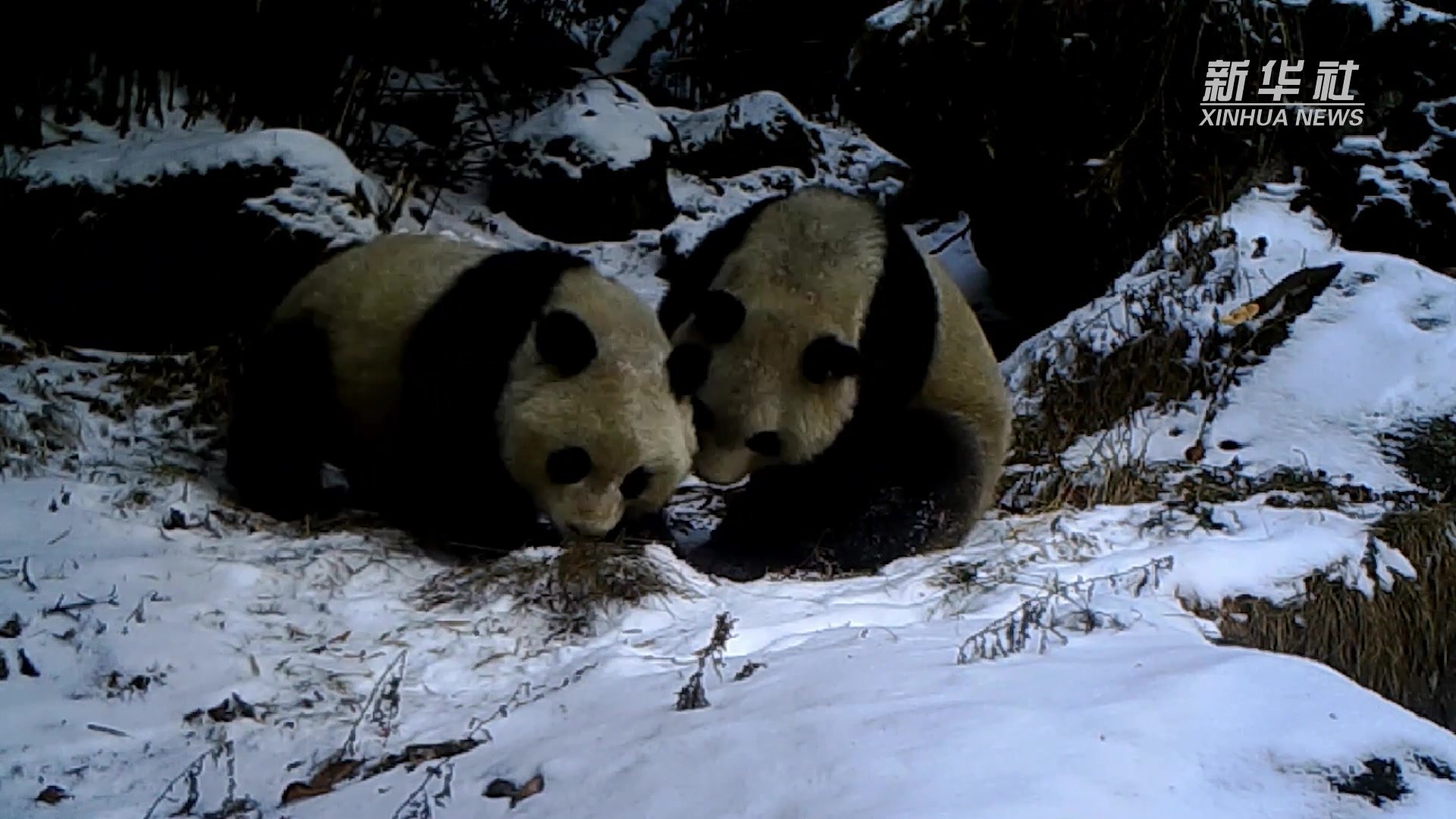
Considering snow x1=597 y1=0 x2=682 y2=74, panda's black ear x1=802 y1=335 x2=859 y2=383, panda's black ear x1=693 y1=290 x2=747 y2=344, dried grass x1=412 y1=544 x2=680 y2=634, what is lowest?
dried grass x1=412 y1=544 x2=680 y2=634

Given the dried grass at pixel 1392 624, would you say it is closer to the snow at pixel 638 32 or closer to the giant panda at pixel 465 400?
the giant panda at pixel 465 400

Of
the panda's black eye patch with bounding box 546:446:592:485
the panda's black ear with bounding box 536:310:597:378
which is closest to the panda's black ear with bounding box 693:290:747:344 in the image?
the panda's black ear with bounding box 536:310:597:378

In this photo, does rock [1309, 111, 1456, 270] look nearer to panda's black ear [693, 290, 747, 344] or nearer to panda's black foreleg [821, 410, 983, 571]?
panda's black foreleg [821, 410, 983, 571]

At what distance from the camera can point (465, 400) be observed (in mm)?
5180

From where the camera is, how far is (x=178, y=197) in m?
6.96

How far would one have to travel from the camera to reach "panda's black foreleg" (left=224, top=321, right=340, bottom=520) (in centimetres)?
554

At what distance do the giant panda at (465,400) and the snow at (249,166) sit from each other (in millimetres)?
1213

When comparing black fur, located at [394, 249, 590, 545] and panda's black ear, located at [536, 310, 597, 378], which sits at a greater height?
panda's black ear, located at [536, 310, 597, 378]

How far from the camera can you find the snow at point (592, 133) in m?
9.41

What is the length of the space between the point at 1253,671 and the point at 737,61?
9951 millimetres

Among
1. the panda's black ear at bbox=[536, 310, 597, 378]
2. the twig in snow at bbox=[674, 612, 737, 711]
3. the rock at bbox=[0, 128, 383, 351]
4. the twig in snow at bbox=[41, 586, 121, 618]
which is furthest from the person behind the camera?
the rock at bbox=[0, 128, 383, 351]

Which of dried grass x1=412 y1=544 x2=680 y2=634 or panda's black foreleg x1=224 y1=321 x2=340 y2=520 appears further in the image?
panda's black foreleg x1=224 y1=321 x2=340 y2=520

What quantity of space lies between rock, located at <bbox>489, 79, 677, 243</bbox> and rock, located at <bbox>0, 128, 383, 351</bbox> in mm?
2382

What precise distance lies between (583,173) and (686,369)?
14.8ft
